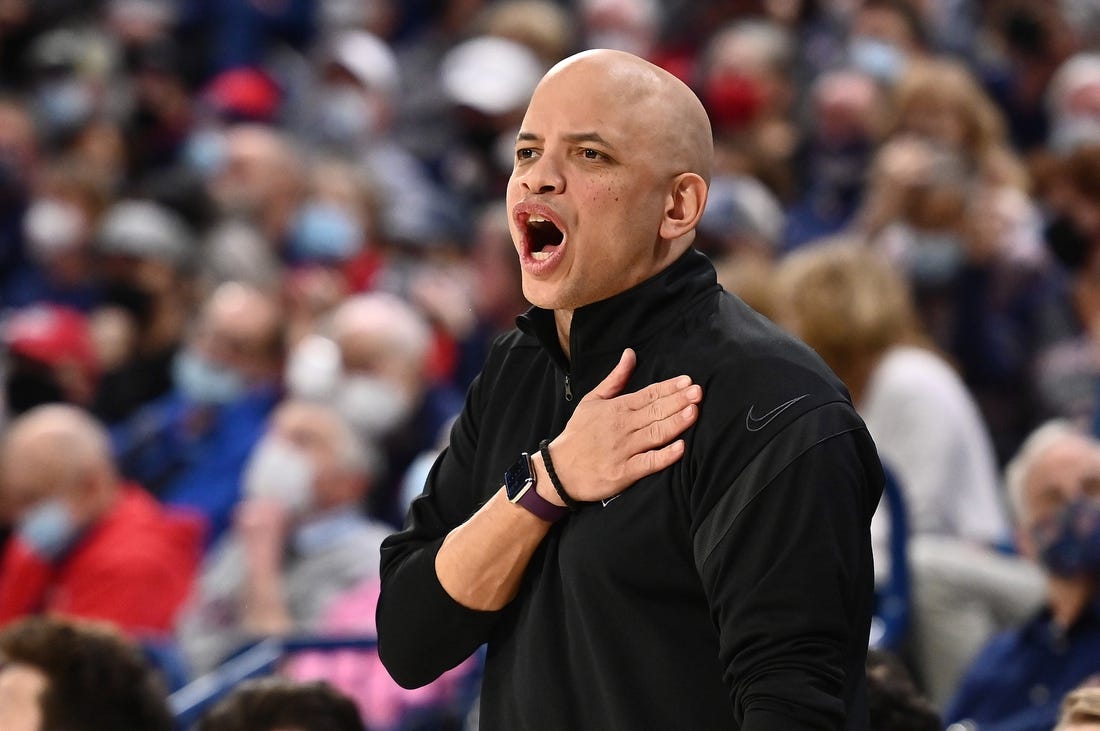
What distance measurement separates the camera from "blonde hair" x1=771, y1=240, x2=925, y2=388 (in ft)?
15.2

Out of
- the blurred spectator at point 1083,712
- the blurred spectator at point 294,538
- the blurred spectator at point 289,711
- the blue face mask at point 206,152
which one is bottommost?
the blurred spectator at point 1083,712

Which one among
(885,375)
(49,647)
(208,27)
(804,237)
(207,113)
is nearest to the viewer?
(49,647)

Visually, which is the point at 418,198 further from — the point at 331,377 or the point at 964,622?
the point at 964,622

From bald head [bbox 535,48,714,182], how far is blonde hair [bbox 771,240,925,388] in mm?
2750

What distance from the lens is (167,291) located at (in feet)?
23.5

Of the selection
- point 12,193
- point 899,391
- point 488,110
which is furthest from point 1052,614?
point 12,193

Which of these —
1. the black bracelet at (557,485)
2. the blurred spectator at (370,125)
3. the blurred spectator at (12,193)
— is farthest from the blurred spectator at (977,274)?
the blurred spectator at (12,193)

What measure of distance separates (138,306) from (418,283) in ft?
4.08

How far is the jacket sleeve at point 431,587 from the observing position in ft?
6.55

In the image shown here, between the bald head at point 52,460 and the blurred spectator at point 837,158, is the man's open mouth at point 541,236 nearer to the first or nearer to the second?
the bald head at point 52,460

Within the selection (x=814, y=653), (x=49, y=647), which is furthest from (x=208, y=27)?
(x=814, y=653)

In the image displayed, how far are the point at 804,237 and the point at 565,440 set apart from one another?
5030 mm

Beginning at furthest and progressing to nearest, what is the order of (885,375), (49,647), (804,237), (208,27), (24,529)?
(208,27), (804,237), (24,529), (885,375), (49,647)

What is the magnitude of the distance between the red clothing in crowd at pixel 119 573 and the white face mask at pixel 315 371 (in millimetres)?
631
